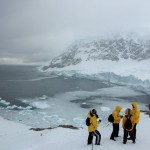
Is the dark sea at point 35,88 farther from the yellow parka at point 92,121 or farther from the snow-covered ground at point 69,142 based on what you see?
the yellow parka at point 92,121

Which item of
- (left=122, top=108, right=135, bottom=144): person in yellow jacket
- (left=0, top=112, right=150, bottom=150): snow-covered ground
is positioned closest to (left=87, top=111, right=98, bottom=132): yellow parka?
(left=0, top=112, right=150, bottom=150): snow-covered ground

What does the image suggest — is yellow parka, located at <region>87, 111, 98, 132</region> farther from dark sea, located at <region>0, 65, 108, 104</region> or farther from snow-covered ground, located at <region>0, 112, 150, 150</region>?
dark sea, located at <region>0, 65, 108, 104</region>

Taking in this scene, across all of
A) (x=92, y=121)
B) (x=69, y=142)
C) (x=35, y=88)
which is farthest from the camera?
(x=35, y=88)

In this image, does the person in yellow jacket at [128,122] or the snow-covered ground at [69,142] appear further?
the snow-covered ground at [69,142]

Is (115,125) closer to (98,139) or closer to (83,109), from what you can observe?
(98,139)

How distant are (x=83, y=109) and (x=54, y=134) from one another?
39482mm

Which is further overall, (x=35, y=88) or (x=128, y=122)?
(x=35, y=88)

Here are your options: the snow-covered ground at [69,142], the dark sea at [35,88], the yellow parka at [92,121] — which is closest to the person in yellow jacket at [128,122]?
the snow-covered ground at [69,142]

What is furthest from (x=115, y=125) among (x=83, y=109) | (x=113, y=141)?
(x=83, y=109)

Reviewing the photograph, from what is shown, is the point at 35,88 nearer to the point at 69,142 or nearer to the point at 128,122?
the point at 69,142

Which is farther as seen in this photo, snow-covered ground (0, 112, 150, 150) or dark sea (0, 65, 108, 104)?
dark sea (0, 65, 108, 104)

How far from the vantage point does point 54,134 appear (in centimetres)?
1706

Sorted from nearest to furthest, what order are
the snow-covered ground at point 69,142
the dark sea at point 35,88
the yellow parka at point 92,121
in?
the yellow parka at point 92,121, the snow-covered ground at point 69,142, the dark sea at point 35,88

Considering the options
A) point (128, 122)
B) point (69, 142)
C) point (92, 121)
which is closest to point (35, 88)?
point (69, 142)
